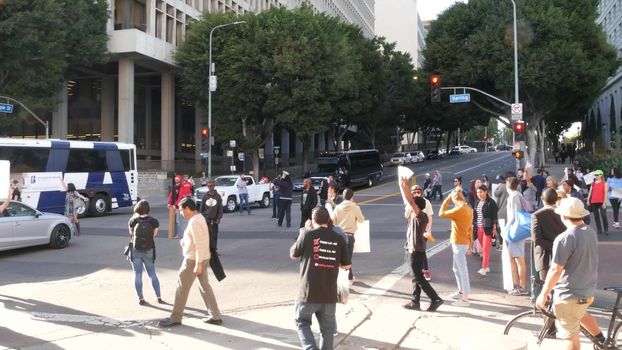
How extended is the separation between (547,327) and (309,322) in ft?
8.40

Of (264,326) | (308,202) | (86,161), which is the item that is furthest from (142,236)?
(86,161)

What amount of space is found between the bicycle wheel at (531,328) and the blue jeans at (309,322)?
208 cm

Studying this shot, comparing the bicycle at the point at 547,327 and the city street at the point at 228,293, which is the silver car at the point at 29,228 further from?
the bicycle at the point at 547,327

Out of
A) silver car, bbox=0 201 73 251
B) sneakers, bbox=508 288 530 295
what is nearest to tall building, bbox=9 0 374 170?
silver car, bbox=0 201 73 251

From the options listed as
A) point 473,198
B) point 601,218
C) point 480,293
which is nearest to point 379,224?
point 473,198

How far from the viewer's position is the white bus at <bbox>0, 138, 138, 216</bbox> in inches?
796

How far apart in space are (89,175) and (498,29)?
2974cm

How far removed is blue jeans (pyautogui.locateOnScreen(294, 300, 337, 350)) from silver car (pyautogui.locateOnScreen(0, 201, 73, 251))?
381 inches

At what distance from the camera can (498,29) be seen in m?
39.9

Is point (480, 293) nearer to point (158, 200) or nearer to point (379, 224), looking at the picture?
point (379, 224)

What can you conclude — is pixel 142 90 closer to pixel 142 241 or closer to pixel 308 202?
pixel 308 202

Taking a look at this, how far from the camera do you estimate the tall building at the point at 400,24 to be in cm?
12712

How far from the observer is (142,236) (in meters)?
8.12

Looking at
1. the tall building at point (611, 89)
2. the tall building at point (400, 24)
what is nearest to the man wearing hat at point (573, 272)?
the tall building at point (611, 89)
